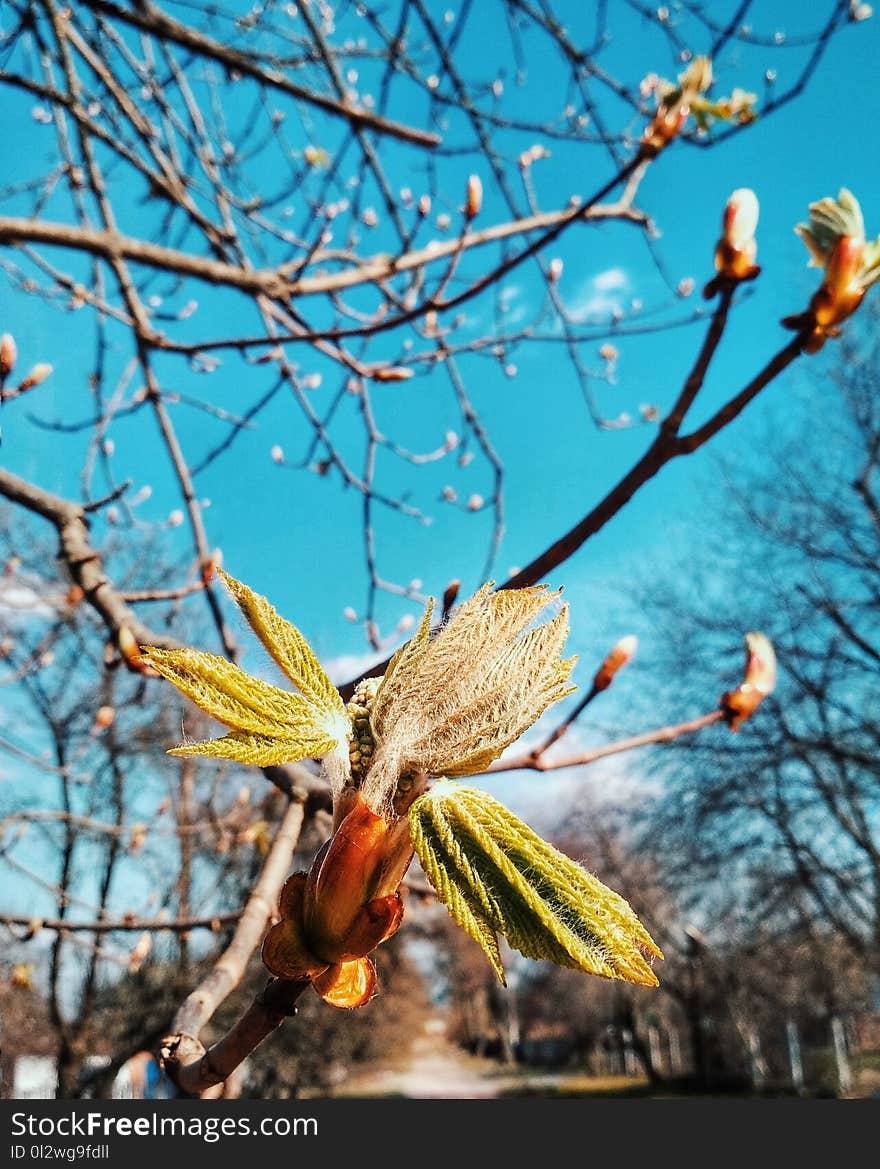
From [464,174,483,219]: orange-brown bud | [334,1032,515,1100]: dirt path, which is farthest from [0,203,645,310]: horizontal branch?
[334,1032,515,1100]: dirt path

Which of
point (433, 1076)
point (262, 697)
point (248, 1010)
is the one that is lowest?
point (433, 1076)

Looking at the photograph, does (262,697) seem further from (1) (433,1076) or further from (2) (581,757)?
(1) (433,1076)

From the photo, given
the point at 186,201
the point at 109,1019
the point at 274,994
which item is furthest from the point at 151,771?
the point at 274,994

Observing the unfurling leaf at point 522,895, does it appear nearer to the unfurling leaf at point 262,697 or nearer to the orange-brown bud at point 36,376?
the unfurling leaf at point 262,697

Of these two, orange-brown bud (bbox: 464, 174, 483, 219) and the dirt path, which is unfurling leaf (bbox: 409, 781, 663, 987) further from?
the dirt path

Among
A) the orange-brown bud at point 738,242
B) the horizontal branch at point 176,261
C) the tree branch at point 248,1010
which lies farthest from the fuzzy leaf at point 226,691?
the horizontal branch at point 176,261

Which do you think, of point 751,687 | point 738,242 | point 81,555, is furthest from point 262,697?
point 81,555
